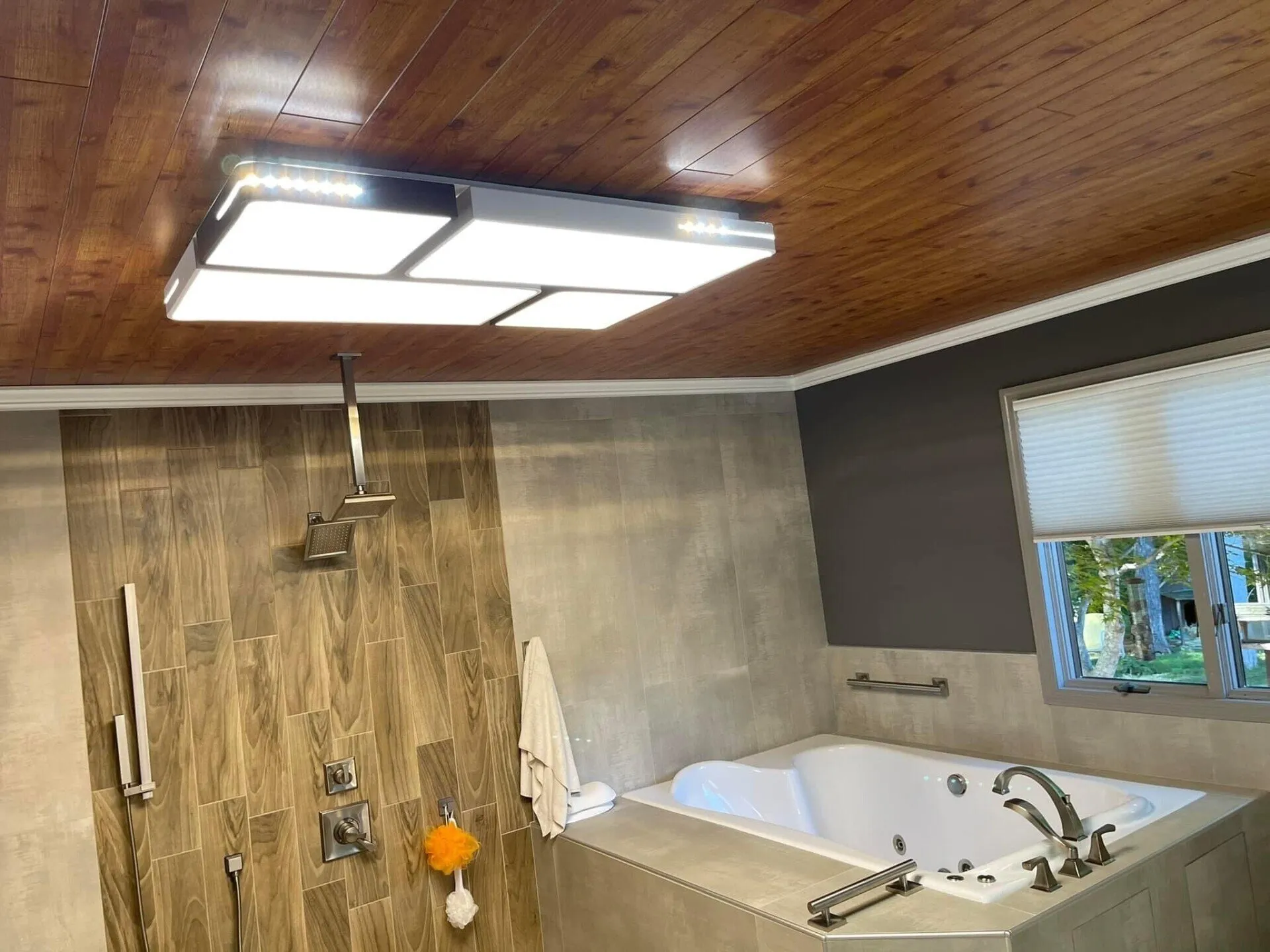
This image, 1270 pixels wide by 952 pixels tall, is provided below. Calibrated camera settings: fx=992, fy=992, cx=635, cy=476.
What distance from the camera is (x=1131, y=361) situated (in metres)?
3.53

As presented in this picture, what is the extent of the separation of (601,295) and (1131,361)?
7.01 ft

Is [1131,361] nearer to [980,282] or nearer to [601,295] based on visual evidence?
[980,282]

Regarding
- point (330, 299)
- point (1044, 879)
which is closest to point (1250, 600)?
point (1044, 879)

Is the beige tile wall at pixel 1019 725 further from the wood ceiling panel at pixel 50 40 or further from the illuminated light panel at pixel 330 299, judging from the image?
the wood ceiling panel at pixel 50 40

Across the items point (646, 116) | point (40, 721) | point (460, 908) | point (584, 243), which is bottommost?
point (460, 908)

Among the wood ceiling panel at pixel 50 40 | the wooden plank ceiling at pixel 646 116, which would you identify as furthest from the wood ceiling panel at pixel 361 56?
the wood ceiling panel at pixel 50 40

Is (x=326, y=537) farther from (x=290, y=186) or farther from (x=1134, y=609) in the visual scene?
(x=1134, y=609)

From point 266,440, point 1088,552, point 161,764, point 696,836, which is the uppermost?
point 266,440

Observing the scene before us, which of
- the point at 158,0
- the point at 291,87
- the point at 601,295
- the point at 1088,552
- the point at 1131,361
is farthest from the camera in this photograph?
the point at 1088,552

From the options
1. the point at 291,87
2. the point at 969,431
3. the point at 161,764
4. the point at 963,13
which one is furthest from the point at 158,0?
the point at 969,431

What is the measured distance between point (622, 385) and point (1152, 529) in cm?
216

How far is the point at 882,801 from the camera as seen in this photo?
4246 millimetres

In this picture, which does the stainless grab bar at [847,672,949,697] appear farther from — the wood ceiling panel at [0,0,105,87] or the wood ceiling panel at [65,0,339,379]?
the wood ceiling panel at [0,0,105,87]

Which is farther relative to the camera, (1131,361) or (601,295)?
(1131,361)
